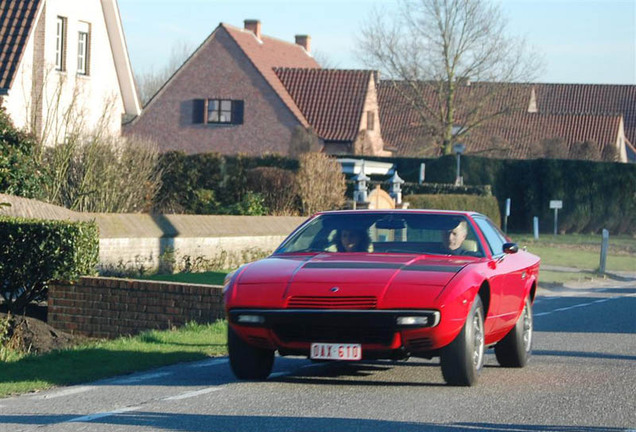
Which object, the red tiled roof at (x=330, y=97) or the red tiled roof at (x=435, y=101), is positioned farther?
the red tiled roof at (x=330, y=97)

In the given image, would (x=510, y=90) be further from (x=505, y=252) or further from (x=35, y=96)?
(x=505, y=252)

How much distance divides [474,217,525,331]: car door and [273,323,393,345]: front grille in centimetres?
138

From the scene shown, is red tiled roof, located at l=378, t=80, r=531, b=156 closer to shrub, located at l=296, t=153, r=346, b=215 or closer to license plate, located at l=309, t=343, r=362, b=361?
shrub, located at l=296, t=153, r=346, b=215

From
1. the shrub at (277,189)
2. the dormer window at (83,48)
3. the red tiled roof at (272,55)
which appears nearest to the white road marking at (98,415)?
the shrub at (277,189)

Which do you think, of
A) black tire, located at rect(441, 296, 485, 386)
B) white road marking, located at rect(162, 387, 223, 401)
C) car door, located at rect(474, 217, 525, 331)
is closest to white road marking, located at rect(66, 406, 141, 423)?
white road marking, located at rect(162, 387, 223, 401)

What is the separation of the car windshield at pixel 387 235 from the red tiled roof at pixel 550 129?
53.2m

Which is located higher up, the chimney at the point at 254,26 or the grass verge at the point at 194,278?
the chimney at the point at 254,26

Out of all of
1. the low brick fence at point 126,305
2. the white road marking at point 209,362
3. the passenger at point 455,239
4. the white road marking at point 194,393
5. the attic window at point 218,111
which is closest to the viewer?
the white road marking at point 194,393

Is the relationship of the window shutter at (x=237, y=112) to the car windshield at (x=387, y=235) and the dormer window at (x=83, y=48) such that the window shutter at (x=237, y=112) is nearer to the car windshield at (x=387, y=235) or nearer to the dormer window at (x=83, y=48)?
the dormer window at (x=83, y=48)

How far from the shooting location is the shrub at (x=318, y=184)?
29.4m

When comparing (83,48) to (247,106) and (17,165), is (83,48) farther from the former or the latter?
(247,106)

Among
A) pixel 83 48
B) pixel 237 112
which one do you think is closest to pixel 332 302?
pixel 83 48

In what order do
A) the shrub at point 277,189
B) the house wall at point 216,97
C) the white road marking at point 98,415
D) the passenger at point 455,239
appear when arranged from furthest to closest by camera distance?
1. the house wall at point 216,97
2. the shrub at point 277,189
3. the passenger at point 455,239
4. the white road marking at point 98,415

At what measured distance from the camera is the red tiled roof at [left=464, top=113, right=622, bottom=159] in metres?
64.8
